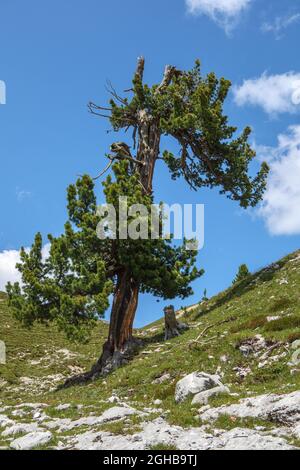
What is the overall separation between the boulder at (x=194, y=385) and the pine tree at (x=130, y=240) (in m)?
10.6

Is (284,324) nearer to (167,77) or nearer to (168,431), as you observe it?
(168,431)

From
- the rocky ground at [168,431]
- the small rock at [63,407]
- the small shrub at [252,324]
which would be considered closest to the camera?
the rocky ground at [168,431]

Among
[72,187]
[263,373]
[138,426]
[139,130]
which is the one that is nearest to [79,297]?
[72,187]

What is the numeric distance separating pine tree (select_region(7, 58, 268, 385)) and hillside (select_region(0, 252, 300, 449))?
3.02 metres

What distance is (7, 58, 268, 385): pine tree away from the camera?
25.5 metres

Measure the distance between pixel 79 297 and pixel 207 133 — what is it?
14536mm

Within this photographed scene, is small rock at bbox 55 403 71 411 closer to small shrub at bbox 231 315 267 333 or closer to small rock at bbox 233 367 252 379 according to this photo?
small rock at bbox 233 367 252 379

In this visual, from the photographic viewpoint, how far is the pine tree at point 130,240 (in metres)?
25.5

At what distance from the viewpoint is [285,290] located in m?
24.6

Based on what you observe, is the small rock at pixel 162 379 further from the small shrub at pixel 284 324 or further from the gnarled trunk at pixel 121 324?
the gnarled trunk at pixel 121 324

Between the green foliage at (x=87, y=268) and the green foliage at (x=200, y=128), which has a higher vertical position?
the green foliage at (x=200, y=128)

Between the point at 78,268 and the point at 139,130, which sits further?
the point at 139,130

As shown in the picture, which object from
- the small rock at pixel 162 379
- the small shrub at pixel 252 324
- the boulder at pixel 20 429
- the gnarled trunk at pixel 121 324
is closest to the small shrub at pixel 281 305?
the small shrub at pixel 252 324

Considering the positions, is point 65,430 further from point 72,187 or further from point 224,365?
point 72,187
